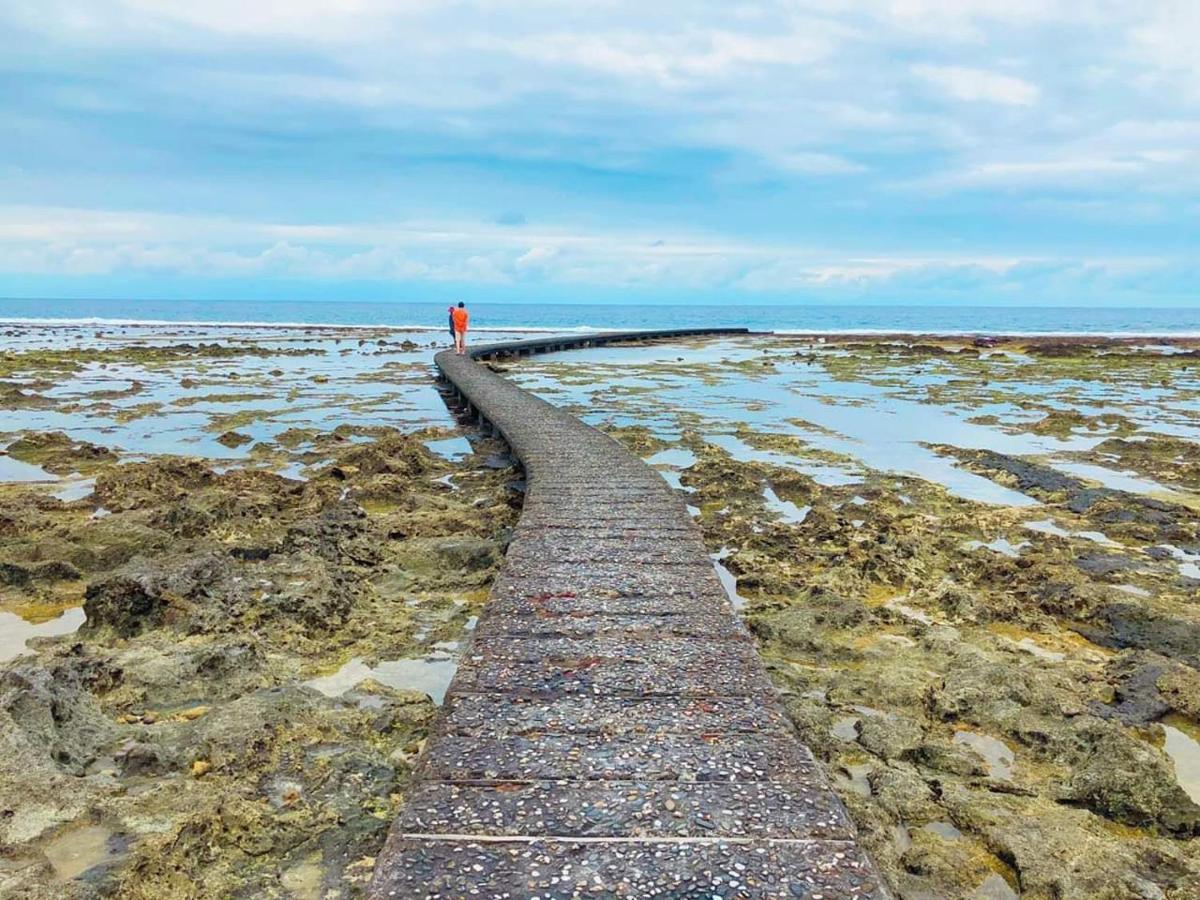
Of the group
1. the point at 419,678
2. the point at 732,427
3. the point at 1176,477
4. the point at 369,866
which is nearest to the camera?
the point at 369,866

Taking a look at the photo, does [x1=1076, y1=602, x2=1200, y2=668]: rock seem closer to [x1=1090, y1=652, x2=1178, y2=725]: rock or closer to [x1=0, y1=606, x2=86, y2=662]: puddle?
[x1=1090, y1=652, x2=1178, y2=725]: rock

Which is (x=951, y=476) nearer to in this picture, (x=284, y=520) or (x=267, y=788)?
(x=284, y=520)

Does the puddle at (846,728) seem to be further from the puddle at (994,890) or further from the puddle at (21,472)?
the puddle at (21,472)

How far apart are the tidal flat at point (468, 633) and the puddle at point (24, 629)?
0.03 meters

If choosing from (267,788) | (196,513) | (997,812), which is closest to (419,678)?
(267,788)

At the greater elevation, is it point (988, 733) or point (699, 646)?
point (699, 646)

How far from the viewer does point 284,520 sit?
10.7m

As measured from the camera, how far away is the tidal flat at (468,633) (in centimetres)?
449

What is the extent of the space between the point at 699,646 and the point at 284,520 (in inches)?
260

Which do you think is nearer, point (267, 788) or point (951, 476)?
point (267, 788)

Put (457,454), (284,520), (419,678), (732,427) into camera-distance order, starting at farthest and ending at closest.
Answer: (732,427), (457,454), (284,520), (419,678)

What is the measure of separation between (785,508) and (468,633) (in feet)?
19.0

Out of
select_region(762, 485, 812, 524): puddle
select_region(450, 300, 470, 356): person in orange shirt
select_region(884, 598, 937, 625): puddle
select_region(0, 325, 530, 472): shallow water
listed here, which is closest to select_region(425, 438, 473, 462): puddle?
select_region(0, 325, 530, 472): shallow water

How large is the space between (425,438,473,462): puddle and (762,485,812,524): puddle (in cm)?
574
